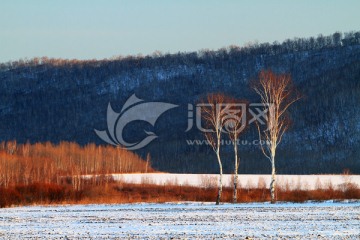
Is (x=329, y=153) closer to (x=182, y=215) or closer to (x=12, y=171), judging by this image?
(x=12, y=171)

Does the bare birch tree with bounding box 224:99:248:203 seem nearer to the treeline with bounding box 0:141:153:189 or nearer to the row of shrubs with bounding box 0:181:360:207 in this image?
the row of shrubs with bounding box 0:181:360:207

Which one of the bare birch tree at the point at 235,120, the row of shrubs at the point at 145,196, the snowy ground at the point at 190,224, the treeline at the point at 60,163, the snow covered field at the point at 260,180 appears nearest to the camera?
the snowy ground at the point at 190,224

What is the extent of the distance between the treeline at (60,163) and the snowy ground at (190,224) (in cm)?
4964

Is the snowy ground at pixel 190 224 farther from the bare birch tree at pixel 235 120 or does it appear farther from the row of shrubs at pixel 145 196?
the row of shrubs at pixel 145 196

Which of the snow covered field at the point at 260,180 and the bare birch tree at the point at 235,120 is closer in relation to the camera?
the bare birch tree at the point at 235,120

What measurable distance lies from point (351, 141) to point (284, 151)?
1498 cm

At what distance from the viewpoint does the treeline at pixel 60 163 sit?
103 m

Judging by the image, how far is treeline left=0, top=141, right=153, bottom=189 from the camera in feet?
338

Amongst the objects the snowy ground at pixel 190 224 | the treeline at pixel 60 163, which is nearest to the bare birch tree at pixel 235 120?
the snowy ground at pixel 190 224

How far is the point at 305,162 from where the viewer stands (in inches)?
6703

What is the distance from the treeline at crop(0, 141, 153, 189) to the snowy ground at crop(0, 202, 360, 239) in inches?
1954

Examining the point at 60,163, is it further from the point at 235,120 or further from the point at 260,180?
the point at 235,120

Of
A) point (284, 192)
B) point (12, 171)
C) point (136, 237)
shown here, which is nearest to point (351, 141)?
point (12, 171)


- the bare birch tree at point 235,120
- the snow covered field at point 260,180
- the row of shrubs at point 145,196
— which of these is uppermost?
the bare birch tree at point 235,120
